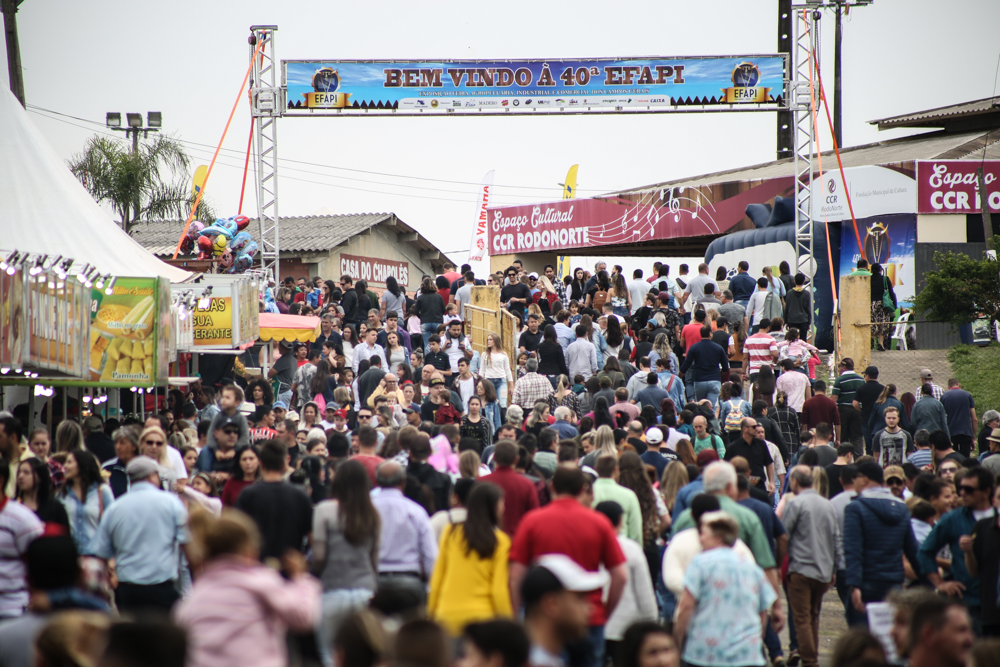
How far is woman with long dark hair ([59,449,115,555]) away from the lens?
6.90 meters

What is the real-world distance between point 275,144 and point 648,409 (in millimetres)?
12204

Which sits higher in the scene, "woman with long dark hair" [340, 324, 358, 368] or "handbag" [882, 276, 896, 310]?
"handbag" [882, 276, 896, 310]

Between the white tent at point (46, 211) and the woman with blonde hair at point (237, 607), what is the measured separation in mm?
9599

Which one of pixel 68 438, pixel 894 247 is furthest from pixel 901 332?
pixel 68 438

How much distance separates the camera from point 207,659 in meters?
4.02

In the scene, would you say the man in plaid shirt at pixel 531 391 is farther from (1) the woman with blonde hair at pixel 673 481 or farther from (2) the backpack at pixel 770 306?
(1) the woman with blonde hair at pixel 673 481

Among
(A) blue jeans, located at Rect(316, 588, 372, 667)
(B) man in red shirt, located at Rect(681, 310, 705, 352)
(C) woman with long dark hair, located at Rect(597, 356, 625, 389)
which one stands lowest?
(A) blue jeans, located at Rect(316, 588, 372, 667)

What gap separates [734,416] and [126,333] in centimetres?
686

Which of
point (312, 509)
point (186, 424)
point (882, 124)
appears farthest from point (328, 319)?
point (882, 124)

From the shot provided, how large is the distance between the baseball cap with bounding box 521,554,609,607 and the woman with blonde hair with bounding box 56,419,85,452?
4.87 metres

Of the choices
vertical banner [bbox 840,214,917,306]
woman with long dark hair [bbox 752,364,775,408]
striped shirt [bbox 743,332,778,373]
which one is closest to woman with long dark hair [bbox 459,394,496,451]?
woman with long dark hair [bbox 752,364,775,408]

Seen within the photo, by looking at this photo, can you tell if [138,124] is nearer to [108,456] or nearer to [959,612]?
[108,456]

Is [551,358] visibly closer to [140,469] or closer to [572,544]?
[140,469]

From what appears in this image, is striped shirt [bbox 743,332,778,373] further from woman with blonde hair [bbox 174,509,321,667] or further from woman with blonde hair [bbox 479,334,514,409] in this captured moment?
woman with blonde hair [bbox 174,509,321,667]
